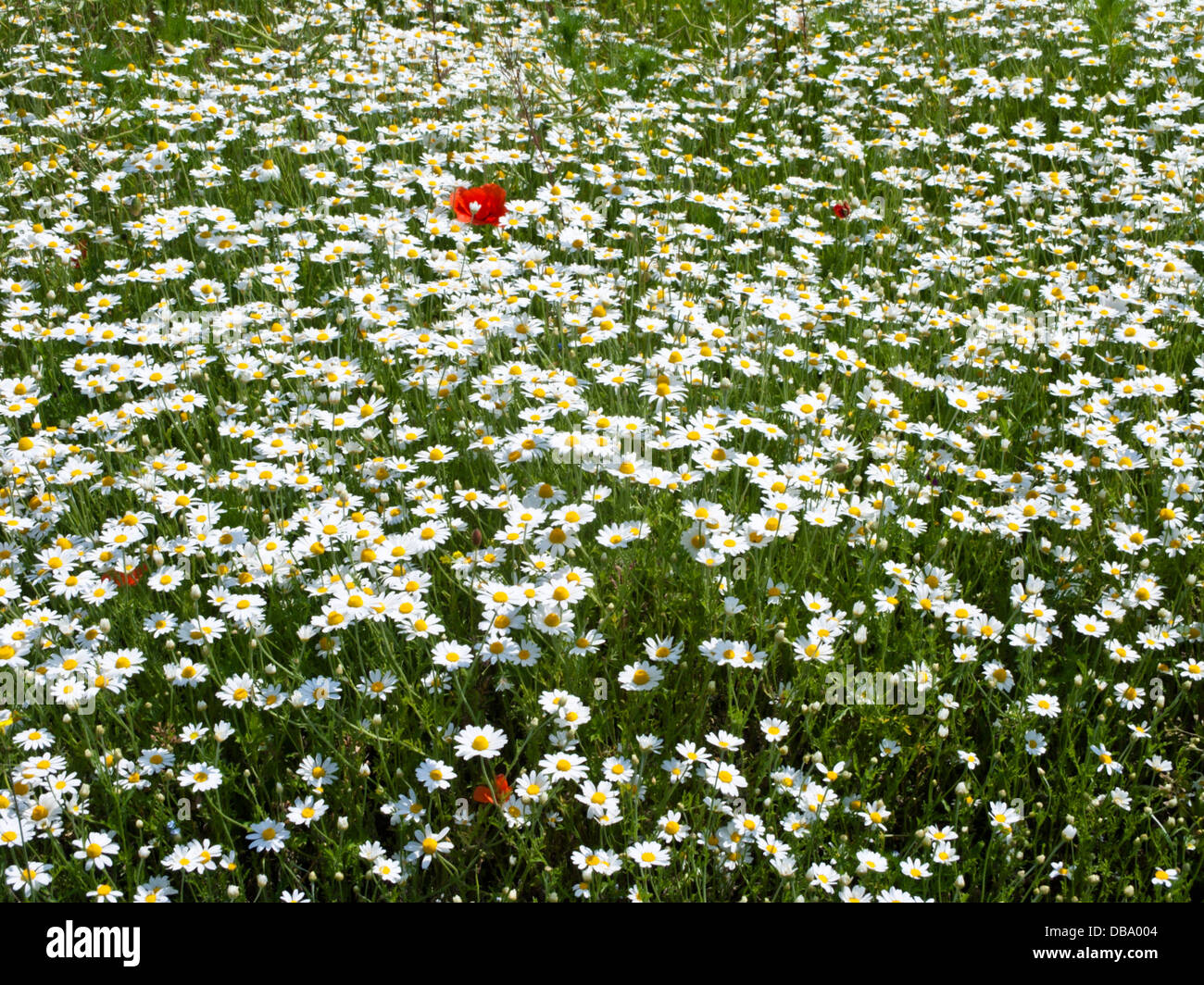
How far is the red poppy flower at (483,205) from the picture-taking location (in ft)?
13.7

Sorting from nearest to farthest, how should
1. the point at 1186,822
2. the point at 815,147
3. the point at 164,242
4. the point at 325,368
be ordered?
the point at 1186,822, the point at 325,368, the point at 164,242, the point at 815,147

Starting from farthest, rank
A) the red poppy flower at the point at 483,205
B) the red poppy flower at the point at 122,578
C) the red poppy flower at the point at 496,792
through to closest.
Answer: the red poppy flower at the point at 483,205
the red poppy flower at the point at 122,578
the red poppy flower at the point at 496,792

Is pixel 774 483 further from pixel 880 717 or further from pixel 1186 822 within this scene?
pixel 1186 822

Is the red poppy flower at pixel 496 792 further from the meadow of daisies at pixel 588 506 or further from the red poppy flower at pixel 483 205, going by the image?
the red poppy flower at pixel 483 205

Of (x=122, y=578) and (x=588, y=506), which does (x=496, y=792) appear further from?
(x=122, y=578)

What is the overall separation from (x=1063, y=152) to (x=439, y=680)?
4736 mm

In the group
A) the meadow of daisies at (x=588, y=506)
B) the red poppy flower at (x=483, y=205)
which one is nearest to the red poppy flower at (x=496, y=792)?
the meadow of daisies at (x=588, y=506)

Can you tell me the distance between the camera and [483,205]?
13.8ft

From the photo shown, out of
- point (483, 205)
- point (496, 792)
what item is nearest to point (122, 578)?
point (496, 792)

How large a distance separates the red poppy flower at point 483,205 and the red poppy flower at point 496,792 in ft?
7.97

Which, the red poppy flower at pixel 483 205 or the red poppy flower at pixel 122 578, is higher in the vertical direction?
the red poppy flower at pixel 483 205

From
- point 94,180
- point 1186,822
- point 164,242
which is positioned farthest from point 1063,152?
point 94,180

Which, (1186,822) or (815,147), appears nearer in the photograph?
(1186,822)

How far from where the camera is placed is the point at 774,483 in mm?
3252
